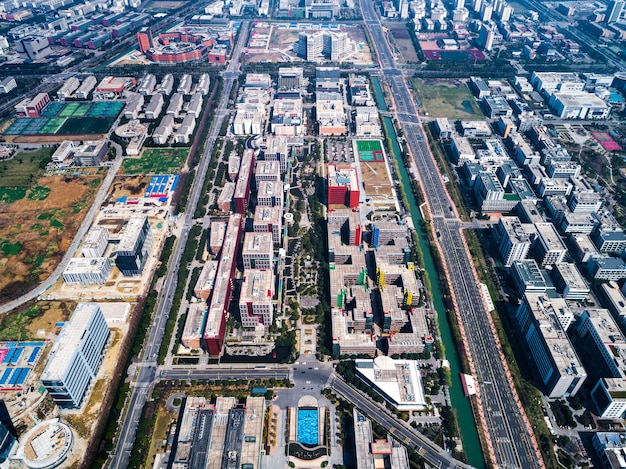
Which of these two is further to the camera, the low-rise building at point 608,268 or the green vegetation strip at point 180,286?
the low-rise building at point 608,268

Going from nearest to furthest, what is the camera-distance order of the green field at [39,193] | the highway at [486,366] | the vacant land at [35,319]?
the highway at [486,366] < the vacant land at [35,319] < the green field at [39,193]

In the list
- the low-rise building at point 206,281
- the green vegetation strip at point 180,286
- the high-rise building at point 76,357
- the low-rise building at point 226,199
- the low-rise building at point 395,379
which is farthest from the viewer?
the low-rise building at point 226,199

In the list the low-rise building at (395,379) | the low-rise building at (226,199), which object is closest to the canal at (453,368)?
the low-rise building at (395,379)

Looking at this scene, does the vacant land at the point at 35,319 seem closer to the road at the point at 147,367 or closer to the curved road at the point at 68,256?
the curved road at the point at 68,256

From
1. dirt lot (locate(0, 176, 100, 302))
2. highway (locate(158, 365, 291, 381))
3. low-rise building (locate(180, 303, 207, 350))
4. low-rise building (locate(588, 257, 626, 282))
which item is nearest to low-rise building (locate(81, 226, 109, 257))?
dirt lot (locate(0, 176, 100, 302))

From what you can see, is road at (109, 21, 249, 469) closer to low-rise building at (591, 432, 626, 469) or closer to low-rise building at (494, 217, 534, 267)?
low-rise building at (591, 432, 626, 469)

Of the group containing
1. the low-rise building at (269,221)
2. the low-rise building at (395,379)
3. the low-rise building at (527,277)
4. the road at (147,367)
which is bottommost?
the road at (147,367)
